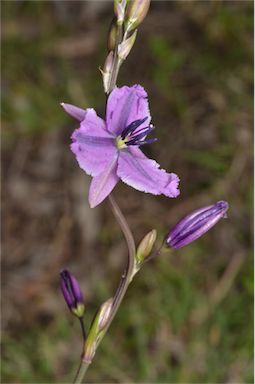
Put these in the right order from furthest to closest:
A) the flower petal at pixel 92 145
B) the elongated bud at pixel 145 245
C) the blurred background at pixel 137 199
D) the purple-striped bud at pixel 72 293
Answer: the blurred background at pixel 137 199
the purple-striped bud at pixel 72 293
the elongated bud at pixel 145 245
the flower petal at pixel 92 145

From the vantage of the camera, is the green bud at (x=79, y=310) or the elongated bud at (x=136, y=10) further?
the green bud at (x=79, y=310)

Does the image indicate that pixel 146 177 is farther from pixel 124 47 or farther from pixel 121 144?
pixel 124 47

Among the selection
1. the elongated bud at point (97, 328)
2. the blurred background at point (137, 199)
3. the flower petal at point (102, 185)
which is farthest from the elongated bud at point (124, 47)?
the blurred background at point (137, 199)

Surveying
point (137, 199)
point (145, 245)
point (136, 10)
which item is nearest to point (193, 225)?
point (145, 245)

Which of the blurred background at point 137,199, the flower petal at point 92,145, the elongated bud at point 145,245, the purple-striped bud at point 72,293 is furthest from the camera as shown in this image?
the blurred background at point 137,199

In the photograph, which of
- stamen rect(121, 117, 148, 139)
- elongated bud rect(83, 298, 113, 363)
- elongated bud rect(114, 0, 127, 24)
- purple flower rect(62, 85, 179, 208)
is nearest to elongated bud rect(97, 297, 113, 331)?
elongated bud rect(83, 298, 113, 363)

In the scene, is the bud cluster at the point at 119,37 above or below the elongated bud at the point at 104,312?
above

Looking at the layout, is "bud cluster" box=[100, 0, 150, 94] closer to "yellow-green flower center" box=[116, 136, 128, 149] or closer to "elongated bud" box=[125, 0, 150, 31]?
"elongated bud" box=[125, 0, 150, 31]

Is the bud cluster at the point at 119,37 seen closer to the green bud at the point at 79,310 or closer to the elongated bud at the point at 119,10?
the elongated bud at the point at 119,10
